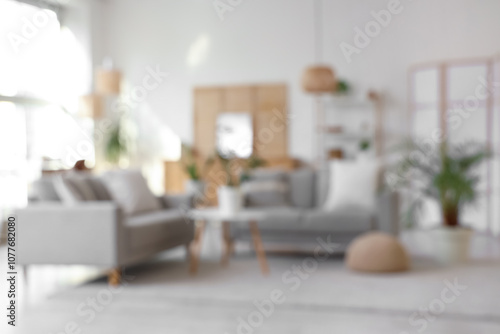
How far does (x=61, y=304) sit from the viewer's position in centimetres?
389

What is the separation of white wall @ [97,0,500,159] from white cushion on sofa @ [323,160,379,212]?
2.86 m

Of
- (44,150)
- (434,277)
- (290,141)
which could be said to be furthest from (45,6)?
(434,277)

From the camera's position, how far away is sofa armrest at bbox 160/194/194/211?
5.89 metres

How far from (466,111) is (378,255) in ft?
11.5

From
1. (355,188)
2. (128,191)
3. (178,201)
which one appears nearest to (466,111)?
(355,188)

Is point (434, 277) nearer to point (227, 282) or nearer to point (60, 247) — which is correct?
point (227, 282)

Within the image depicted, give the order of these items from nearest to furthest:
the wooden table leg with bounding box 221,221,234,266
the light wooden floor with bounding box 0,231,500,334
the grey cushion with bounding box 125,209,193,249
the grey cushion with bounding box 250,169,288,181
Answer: the light wooden floor with bounding box 0,231,500,334, the grey cushion with bounding box 125,209,193,249, the wooden table leg with bounding box 221,221,234,266, the grey cushion with bounding box 250,169,288,181

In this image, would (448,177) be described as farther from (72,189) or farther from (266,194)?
(72,189)

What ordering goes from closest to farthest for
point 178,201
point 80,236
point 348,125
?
point 80,236
point 178,201
point 348,125

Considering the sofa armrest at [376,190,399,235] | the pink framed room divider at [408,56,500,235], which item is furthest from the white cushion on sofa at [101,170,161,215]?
the pink framed room divider at [408,56,500,235]

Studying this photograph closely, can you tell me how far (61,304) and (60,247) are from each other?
2.11 feet

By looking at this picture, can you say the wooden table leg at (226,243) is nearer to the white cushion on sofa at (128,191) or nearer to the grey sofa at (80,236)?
the white cushion on sofa at (128,191)

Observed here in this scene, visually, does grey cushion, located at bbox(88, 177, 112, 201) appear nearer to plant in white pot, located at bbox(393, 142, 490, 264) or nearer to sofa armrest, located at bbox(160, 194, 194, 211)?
sofa armrest, located at bbox(160, 194, 194, 211)

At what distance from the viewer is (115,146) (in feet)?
29.9
